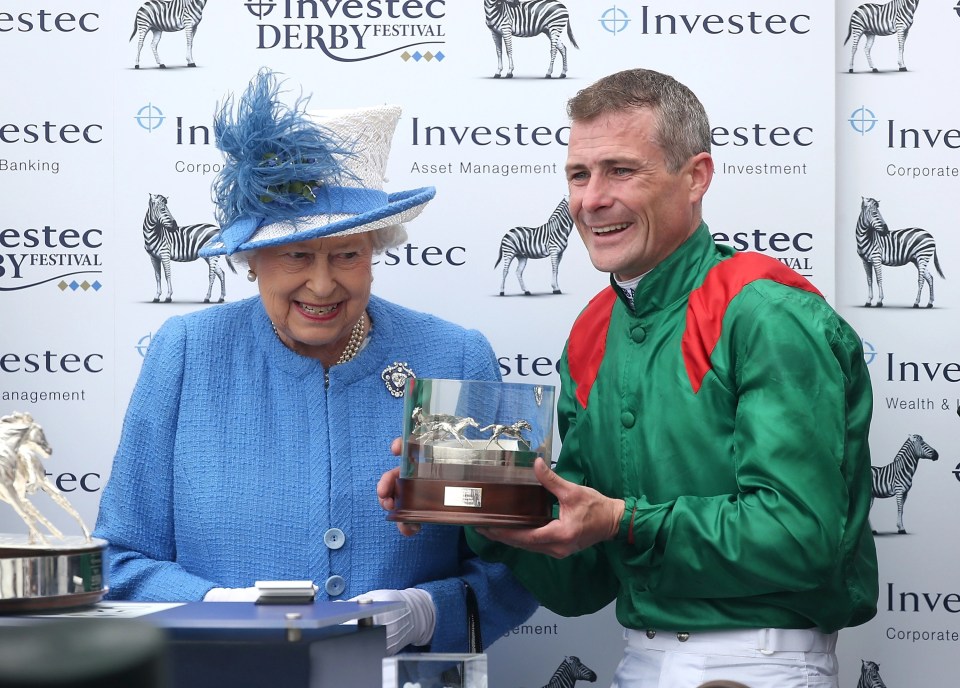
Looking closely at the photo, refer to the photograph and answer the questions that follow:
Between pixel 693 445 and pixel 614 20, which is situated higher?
pixel 614 20

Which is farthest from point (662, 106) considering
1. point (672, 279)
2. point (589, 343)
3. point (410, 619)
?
point (410, 619)

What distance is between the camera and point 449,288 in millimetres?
3713

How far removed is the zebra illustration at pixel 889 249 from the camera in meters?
3.59

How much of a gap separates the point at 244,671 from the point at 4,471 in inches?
18.9

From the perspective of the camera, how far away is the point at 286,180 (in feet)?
8.93

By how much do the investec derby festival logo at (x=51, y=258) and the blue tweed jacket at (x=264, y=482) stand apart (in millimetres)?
824

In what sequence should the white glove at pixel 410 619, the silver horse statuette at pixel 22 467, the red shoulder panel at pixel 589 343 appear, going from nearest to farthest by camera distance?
the silver horse statuette at pixel 22 467 < the white glove at pixel 410 619 < the red shoulder panel at pixel 589 343

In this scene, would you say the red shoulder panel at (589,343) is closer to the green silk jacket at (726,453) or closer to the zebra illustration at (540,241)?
the green silk jacket at (726,453)

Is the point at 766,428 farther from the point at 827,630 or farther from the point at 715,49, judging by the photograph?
the point at 715,49

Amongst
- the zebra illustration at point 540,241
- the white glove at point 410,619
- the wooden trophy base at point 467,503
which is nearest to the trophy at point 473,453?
the wooden trophy base at point 467,503

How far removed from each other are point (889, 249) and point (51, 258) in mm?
2382

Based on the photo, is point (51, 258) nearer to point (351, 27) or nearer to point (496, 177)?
point (351, 27)

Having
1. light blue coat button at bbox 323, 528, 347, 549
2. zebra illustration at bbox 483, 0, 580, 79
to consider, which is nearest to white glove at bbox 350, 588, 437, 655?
light blue coat button at bbox 323, 528, 347, 549

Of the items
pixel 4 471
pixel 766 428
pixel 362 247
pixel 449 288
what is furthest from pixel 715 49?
pixel 4 471
